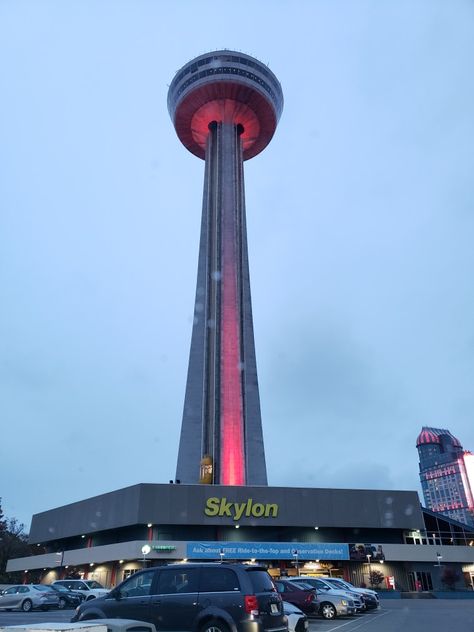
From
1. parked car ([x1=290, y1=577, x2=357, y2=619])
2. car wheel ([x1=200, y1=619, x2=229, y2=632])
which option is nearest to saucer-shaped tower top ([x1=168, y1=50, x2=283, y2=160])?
parked car ([x1=290, y1=577, x2=357, y2=619])

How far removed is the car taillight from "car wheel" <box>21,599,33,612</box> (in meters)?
22.5

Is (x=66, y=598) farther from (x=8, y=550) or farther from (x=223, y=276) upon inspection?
(x=8, y=550)

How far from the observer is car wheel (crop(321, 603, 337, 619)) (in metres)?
21.7

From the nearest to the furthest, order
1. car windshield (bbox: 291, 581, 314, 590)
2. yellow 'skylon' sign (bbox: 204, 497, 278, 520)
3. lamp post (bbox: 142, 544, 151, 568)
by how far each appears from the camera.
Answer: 1. car windshield (bbox: 291, 581, 314, 590)
2. lamp post (bbox: 142, 544, 151, 568)
3. yellow 'skylon' sign (bbox: 204, 497, 278, 520)

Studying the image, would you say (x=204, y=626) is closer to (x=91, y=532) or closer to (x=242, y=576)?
(x=242, y=576)

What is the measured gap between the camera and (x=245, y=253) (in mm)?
74188

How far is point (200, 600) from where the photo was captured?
35.4 feet

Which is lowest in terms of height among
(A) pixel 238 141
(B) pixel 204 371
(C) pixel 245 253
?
(B) pixel 204 371

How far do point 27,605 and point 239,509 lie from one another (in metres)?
25.3

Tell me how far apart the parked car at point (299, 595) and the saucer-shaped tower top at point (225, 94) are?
249ft

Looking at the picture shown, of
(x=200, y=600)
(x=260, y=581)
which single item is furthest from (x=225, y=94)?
(x=200, y=600)

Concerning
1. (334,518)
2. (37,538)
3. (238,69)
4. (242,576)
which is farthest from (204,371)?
(242,576)

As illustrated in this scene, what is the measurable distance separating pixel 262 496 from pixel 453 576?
66.8 ft

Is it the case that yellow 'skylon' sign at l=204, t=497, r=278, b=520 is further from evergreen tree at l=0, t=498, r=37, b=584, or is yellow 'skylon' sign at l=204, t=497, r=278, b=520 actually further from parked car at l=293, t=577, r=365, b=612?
evergreen tree at l=0, t=498, r=37, b=584
